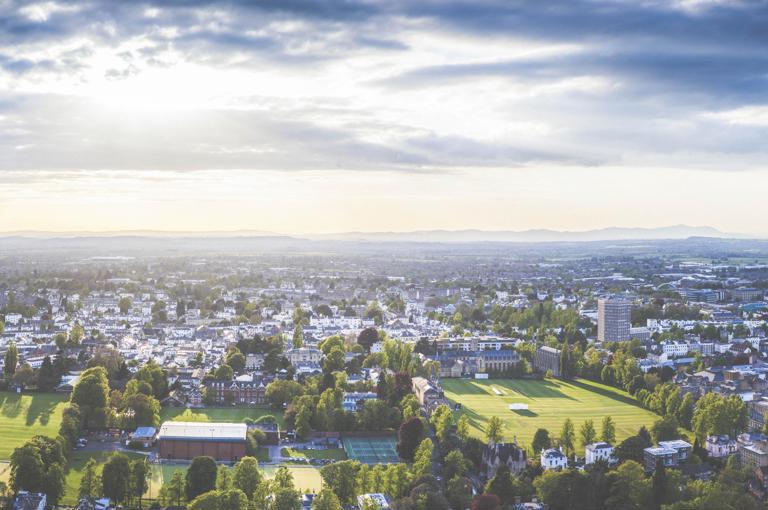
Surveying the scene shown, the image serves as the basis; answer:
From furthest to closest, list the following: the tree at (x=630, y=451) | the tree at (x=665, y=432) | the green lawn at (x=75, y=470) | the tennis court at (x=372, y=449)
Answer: the tree at (x=665, y=432) → the tennis court at (x=372, y=449) → the tree at (x=630, y=451) → the green lawn at (x=75, y=470)

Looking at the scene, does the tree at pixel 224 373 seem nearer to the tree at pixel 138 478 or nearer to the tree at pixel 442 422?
the tree at pixel 442 422

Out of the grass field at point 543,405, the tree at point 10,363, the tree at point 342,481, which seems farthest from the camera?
the tree at point 10,363

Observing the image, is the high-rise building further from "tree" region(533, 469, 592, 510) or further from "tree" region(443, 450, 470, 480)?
"tree" region(533, 469, 592, 510)

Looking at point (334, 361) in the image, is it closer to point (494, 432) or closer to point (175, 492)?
point (494, 432)

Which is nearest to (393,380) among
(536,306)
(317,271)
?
(536,306)

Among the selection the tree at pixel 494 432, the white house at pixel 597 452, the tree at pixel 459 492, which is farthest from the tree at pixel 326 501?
the white house at pixel 597 452

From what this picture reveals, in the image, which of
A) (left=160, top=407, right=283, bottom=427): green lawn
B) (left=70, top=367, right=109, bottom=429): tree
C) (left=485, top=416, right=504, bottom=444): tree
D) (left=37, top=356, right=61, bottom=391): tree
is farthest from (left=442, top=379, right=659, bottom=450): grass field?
(left=37, top=356, right=61, bottom=391): tree
